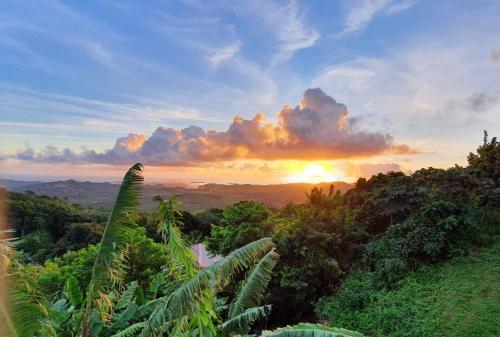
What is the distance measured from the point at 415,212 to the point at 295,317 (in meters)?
5.59

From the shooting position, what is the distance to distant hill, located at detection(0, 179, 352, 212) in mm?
5106

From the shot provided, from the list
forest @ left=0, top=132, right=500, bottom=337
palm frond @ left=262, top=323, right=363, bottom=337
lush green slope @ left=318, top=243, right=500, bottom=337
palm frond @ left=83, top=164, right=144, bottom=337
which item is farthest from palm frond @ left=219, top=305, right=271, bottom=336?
lush green slope @ left=318, top=243, right=500, bottom=337

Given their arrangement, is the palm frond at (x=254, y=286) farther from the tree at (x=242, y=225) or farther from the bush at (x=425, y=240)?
the tree at (x=242, y=225)

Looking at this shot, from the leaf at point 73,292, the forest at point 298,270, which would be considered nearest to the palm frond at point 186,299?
the forest at point 298,270

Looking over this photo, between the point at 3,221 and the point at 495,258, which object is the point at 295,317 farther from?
the point at 3,221

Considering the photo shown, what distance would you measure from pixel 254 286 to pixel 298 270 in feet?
19.8

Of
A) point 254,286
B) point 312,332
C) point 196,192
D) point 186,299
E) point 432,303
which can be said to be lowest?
point 432,303

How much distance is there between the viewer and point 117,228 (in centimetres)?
446

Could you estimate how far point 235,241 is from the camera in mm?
14062

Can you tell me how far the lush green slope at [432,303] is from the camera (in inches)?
318

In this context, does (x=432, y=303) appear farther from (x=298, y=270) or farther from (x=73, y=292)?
(x=73, y=292)

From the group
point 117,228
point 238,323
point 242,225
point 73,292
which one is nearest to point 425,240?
point 242,225

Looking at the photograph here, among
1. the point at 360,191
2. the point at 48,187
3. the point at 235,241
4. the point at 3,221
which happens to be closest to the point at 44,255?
the point at 48,187

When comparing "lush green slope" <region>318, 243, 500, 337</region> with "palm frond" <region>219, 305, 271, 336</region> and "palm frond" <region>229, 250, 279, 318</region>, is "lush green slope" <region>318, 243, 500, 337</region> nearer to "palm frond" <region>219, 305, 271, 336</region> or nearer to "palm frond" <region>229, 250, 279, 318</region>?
"palm frond" <region>229, 250, 279, 318</region>
